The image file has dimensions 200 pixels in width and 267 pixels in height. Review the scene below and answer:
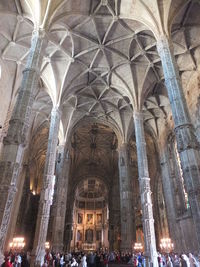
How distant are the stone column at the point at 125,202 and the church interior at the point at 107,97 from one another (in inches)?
3.8

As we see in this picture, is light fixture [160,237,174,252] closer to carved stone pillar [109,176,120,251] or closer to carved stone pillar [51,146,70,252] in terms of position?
carved stone pillar [51,146,70,252]

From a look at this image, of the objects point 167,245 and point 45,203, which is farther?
point 167,245

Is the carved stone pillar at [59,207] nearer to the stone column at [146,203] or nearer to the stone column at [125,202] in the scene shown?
the stone column at [125,202]

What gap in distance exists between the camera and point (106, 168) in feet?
119

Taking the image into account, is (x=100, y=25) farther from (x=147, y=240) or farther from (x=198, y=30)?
(x=147, y=240)

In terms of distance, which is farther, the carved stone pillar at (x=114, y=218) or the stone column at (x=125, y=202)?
the carved stone pillar at (x=114, y=218)

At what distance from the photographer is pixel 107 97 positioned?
72.3 ft

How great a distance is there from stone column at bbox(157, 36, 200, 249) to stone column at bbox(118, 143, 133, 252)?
41.7ft

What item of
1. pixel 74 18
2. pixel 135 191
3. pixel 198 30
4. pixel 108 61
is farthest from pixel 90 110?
pixel 135 191

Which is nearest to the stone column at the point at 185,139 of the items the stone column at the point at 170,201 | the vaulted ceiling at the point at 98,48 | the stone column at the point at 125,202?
the vaulted ceiling at the point at 98,48

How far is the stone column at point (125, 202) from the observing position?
18234 millimetres

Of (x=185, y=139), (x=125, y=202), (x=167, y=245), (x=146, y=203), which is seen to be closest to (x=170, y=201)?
(x=125, y=202)

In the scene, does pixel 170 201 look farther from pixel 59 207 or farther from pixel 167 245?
pixel 59 207

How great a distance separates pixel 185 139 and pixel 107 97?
1467 cm
